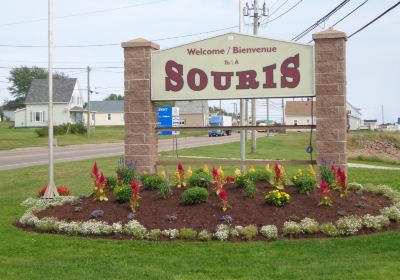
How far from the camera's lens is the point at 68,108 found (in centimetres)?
7388

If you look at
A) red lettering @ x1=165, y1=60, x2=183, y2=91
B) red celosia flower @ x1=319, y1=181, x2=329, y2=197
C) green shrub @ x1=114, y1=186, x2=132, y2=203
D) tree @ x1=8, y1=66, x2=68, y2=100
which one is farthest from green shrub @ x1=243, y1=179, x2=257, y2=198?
tree @ x1=8, y1=66, x2=68, y2=100

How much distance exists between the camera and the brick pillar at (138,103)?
432 inches

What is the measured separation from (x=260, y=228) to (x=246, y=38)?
4441 mm

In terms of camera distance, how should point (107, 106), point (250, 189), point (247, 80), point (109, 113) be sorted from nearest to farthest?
point (250, 189) → point (247, 80) → point (109, 113) → point (107, 106)

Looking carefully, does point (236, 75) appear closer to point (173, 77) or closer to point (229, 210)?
point (173, 77)

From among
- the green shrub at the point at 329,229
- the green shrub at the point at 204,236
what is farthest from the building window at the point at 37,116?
the green shrub at the point at 329,229

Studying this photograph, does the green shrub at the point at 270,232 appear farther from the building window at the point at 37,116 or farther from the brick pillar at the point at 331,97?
the building window at the point at 37,116

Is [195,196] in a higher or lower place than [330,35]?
lower

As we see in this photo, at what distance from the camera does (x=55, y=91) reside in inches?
2923

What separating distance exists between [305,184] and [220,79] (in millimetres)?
3056

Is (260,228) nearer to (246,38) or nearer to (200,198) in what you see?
(200,198)

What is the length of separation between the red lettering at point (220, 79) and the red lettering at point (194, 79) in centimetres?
19

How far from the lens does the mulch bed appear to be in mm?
7820

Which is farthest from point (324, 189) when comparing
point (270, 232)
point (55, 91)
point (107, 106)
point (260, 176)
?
point (107, 106)
